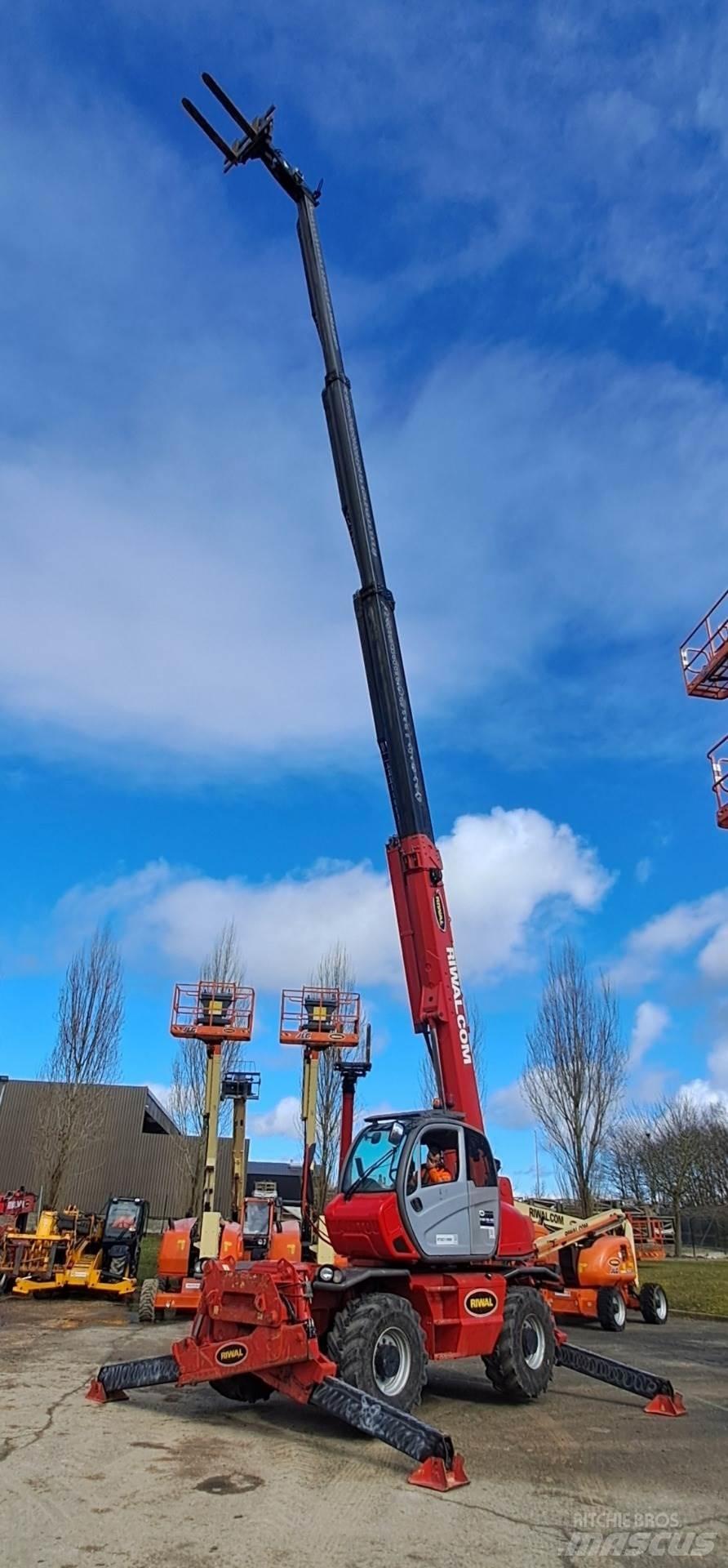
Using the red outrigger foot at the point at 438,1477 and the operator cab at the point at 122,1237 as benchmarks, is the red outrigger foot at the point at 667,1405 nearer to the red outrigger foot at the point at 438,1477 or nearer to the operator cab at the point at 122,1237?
the red outrigger foot at the point at 438,1477

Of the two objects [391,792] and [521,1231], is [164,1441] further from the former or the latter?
[391,792]

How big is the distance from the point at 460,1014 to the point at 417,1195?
8.87 feet

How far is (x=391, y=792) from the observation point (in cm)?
1266

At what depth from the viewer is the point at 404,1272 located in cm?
895

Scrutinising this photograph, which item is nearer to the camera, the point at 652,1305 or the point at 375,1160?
the point at 375,1160

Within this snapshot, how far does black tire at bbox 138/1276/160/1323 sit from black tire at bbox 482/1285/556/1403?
8.70 m

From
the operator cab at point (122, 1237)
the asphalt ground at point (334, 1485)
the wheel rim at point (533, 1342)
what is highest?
the operator cab at point (122, 1237)

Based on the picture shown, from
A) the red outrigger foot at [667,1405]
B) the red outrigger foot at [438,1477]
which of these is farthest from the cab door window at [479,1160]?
the red outrigger foot at [438,1477]

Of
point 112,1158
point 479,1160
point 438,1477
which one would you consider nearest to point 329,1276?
point 479,1160

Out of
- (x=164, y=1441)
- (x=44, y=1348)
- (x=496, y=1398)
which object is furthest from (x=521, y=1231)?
(x=44, y=1348)

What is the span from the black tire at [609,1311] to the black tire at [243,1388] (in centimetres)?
919

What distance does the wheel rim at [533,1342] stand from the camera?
31.9 feet

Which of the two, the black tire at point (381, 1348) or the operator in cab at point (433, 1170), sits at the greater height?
the operator in cab at point (433, 1170)

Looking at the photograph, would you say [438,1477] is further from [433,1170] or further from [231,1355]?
[433,1170]
